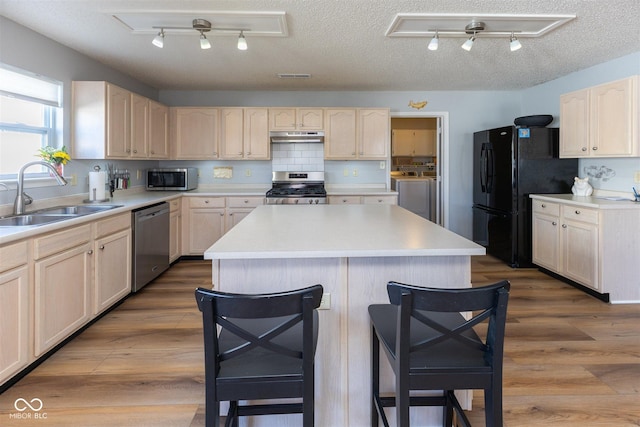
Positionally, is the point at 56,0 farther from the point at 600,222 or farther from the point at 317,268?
the point at 600,222

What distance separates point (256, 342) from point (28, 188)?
2831 mm

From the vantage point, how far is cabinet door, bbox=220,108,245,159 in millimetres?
5262

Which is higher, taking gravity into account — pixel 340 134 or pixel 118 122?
pixel 340 134

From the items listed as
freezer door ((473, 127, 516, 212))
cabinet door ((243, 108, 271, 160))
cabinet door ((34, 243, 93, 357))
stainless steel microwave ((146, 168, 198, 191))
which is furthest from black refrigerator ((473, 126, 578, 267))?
cabinet door ((34, 243, 93, 357))

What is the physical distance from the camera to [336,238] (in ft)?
6.11

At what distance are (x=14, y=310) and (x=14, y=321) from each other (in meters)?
0.06

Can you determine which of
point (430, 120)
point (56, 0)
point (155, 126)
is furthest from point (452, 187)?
point (56, 0)

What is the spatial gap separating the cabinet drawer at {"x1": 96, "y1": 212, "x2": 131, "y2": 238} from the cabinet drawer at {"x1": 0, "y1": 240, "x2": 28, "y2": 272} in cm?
81

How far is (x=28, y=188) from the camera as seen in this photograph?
3021mm

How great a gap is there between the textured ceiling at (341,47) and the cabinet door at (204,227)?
1.70 metres

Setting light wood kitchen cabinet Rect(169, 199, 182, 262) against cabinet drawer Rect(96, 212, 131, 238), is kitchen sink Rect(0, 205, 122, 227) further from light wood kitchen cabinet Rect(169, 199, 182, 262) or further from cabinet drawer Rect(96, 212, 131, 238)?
light wood kitchen cabinet Rect(169, 199, 182, 262)

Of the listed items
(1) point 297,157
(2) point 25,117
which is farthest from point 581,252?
(2) point 25,117

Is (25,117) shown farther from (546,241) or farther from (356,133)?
(546,241)

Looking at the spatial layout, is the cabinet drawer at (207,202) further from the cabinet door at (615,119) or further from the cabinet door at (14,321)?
the cabinet door at (615,119)
